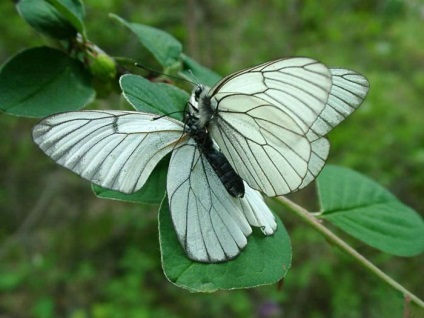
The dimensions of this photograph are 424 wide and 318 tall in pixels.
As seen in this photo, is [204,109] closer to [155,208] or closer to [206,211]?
[206,211]

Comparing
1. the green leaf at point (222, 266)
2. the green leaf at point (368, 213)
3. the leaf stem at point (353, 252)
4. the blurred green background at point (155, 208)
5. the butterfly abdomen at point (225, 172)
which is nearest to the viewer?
the green leaf at point (222, 266)

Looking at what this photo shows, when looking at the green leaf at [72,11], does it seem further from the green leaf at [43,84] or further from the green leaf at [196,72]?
the green leaf at [196,72]

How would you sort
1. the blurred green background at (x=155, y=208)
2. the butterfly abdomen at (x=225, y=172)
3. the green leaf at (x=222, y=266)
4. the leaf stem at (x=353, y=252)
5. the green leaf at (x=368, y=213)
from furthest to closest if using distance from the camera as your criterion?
the blurred green background at (x=155, y=208)
the green leaf at (x=368, y=213)
the leaf stem at (x=353, y=252)
the butterfly abdomen at (x=225, y=172)
the green leaf at (x=222, y=266)

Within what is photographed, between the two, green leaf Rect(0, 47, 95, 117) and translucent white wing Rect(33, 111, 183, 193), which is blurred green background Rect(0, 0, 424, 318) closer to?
green leaf Rect(0, 47, 95, 117)

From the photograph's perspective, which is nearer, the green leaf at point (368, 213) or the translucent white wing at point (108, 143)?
the translucent white wing at point (108, 143)

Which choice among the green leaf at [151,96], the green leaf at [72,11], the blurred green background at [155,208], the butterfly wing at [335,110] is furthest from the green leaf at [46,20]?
the blurred green background at [155,208]

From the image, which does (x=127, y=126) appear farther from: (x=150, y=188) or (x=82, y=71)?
(x=82, y=71)
